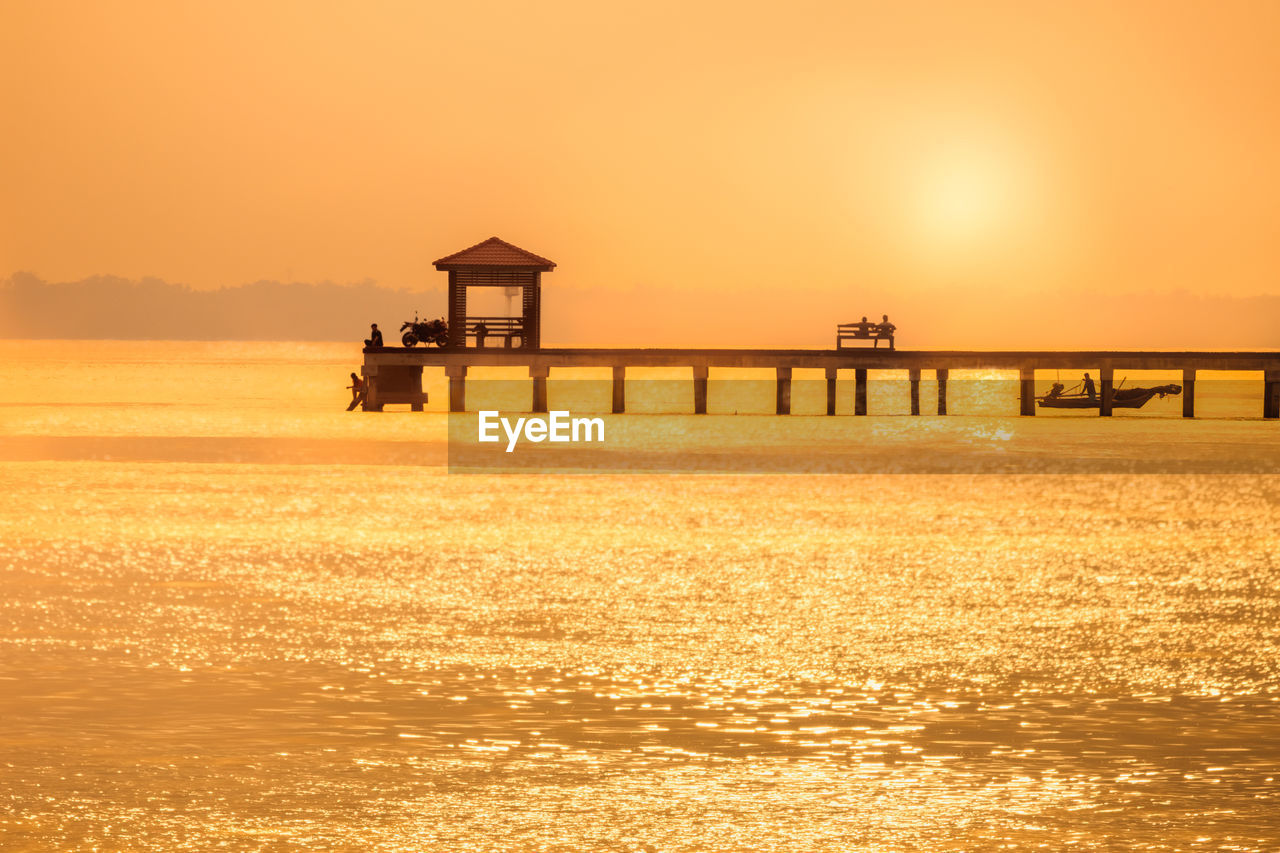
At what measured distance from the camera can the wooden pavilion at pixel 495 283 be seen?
179 ft

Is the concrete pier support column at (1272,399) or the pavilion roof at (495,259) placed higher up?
the pavilion roof at (495,259)

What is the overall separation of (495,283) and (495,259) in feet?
2.58

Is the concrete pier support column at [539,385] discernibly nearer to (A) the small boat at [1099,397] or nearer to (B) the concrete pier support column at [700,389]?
(B) the concrete pier support column at [700,389]

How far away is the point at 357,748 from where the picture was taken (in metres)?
8.90

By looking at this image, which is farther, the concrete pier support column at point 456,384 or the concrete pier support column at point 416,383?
the concrete pier support column at point 416,383

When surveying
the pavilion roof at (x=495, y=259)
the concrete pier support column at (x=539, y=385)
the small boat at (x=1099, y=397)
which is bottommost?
the small boat at (x=1099, y=397)

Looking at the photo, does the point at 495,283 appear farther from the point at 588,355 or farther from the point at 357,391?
the point at 357,391

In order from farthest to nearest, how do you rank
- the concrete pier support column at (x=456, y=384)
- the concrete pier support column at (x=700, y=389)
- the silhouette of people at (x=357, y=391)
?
1. the silhouette of people at (x=357, y=391)
2. the concrete pier support column at (x=700, y=389)
3. the concrete pier support column at (x=456, y=384)

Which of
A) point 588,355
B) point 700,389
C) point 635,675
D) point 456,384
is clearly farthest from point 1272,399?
point 635,675

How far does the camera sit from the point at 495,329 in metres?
55.3

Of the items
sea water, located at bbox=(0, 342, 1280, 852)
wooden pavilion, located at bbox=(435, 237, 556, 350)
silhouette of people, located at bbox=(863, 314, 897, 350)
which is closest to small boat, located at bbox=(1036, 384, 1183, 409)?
silhouette of people, located at bbox=(863, 314, 897, 350)

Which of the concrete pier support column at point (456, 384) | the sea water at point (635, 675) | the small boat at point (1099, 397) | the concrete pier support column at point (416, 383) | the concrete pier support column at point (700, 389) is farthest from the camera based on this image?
the small boat at point (1099, 397)

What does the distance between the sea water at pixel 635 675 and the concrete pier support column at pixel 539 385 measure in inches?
1216

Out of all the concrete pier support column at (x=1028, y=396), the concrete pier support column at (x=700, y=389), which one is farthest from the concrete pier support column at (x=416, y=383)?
the concrete pier support column at (x=1028, y=396)
